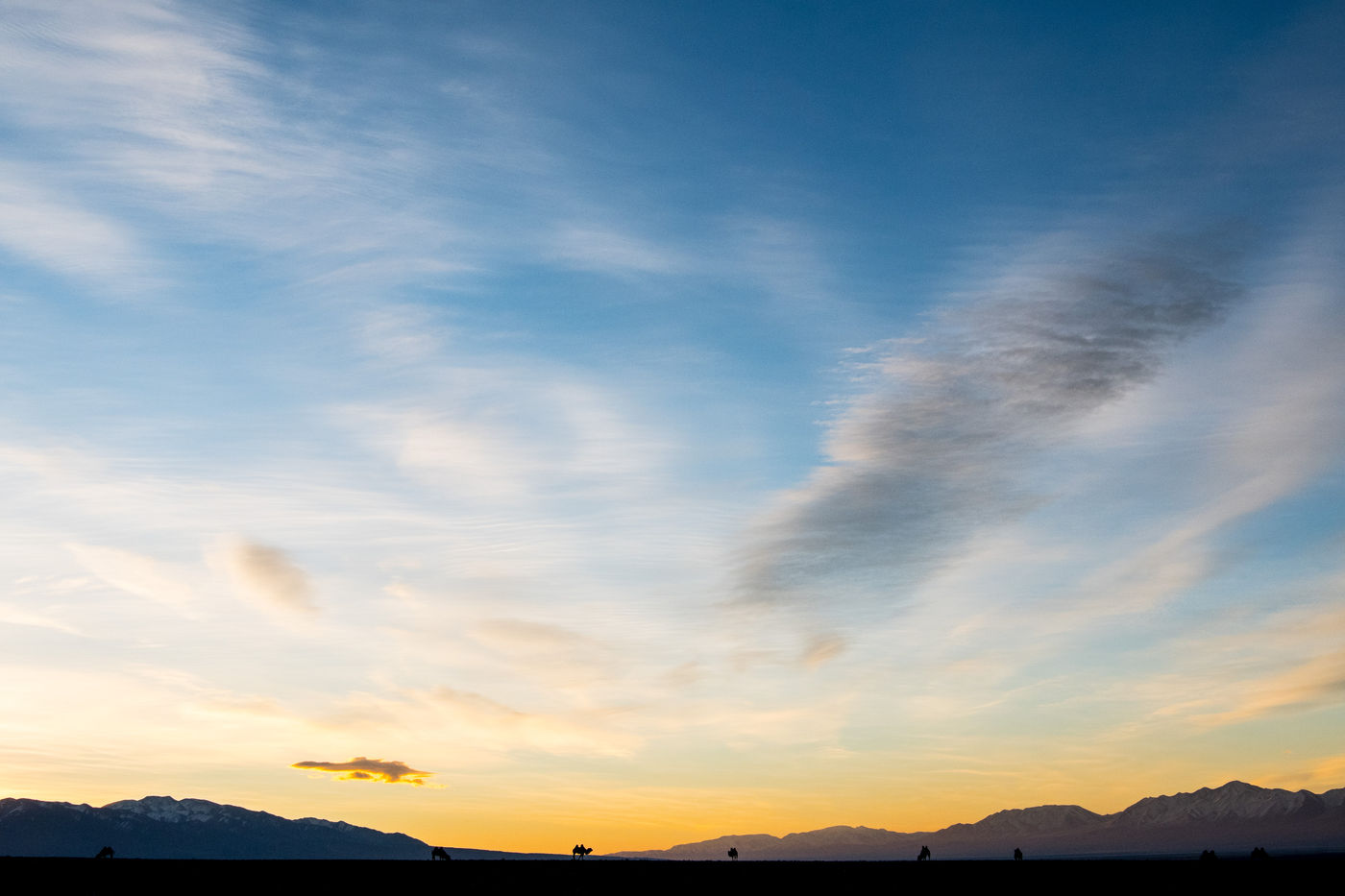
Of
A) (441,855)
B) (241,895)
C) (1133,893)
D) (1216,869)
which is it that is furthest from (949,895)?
(441,855)

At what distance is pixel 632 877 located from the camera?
327 ft

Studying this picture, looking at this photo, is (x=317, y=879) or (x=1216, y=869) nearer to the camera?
(x=317, y=879)

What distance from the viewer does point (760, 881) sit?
9806cm

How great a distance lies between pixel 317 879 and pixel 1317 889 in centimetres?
8164

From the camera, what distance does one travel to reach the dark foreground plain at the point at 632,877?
86.5m

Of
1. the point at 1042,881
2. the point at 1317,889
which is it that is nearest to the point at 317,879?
the point at 1042,881

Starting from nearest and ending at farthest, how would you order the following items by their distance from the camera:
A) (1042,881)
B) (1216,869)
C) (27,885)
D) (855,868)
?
1. (27,885)
2. (1042,881)
3. (1216,869)
4. (855,868)

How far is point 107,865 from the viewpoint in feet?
369

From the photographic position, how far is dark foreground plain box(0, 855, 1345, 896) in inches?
3406

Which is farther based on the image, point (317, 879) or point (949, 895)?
point (317, 879)

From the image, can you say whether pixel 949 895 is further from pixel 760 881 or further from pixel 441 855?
pixel 441 855

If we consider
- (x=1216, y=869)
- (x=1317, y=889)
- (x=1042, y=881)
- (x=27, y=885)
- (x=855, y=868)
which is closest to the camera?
(x=1317, y=889)

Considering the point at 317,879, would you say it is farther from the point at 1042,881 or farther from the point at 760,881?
the point at 1042,881

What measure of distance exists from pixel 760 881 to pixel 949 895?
2333 centimetres
